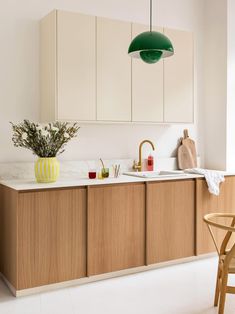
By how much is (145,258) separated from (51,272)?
0.91 metres

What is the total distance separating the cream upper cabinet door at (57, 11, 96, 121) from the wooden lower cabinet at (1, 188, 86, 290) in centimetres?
78

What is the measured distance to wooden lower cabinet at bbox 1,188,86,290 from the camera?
10.6 feet

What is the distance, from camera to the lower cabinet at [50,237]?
323 centimetres

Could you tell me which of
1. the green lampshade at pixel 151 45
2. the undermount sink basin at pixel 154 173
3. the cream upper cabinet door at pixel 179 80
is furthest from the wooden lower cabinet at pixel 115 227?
the green lampshade at pixel 151 45

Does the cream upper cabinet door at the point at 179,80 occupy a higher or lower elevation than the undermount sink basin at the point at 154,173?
higher

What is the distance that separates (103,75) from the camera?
12.9 ft

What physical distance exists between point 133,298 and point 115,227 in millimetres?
649

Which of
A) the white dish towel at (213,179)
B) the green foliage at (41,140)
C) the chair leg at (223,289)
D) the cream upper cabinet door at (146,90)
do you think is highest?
the cream upper cabinet door at (146,90)

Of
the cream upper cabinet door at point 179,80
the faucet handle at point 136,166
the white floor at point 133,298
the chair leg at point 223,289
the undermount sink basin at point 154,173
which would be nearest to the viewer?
the chair leg at point 223,289

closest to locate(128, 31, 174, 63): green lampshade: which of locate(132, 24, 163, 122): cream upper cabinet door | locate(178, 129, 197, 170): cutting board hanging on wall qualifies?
locate(132, 24, 163, 122): cream upper cabinet door

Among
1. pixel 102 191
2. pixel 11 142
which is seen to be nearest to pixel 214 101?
pixel 102 191

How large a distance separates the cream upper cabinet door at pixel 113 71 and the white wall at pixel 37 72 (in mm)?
387

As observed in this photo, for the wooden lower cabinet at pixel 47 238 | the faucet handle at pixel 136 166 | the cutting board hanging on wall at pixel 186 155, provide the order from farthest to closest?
1. the cutting board hanging on wall at pixel 186 155
2. the faucet handle at pixel 136 166
3. the wooden lower cabinet at pixel 47 238

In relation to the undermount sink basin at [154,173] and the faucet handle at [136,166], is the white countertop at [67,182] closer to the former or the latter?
the undermount sink basin at [154,173]
